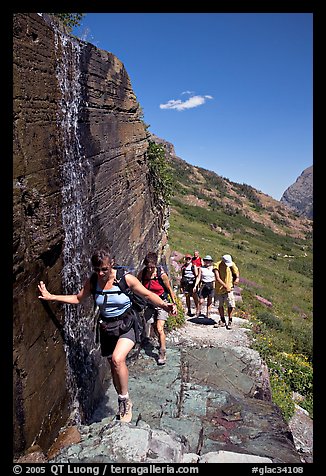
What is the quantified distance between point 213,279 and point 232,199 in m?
58.5

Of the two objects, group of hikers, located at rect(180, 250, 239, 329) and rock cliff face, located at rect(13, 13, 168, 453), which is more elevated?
rock cliff face, located at rect(13, 13, 168, 453)

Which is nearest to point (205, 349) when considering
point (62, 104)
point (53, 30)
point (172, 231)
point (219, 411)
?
point (219, 411)

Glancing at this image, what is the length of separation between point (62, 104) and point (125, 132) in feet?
10.8

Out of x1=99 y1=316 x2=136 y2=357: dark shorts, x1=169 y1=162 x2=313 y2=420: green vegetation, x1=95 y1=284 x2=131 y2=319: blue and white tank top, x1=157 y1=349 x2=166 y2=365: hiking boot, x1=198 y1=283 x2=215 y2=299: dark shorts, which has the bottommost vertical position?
x1=169 y1=162 x2=313 y2=420: green vegetation

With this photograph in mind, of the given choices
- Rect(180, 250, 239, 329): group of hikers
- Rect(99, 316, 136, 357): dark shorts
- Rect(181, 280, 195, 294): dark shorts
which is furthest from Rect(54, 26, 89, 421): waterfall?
Rect(181, 280, 195, 294): dark shorts

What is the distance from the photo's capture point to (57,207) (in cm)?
471

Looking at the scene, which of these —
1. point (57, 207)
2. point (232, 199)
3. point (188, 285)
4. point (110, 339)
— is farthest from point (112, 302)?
point (232, 199)

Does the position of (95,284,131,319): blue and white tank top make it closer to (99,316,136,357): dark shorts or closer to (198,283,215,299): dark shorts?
(99,316,136,357): dark shorts

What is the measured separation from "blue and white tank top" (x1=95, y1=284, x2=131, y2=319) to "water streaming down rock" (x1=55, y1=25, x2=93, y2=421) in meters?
0.68

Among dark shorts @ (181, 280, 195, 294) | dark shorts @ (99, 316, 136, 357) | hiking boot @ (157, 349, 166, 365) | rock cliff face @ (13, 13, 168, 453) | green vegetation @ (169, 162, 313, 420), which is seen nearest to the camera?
rock cliff face @ (13, 13, 168, 453)

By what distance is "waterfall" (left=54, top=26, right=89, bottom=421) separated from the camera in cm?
492

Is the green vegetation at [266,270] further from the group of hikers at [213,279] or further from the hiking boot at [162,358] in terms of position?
the hiking boot at [162,358]

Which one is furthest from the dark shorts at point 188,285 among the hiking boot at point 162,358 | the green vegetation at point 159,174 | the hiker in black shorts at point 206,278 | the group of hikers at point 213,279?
the hiking boot at point 162,358

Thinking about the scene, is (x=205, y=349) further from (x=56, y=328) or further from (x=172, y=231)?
(x=172, y=231)
